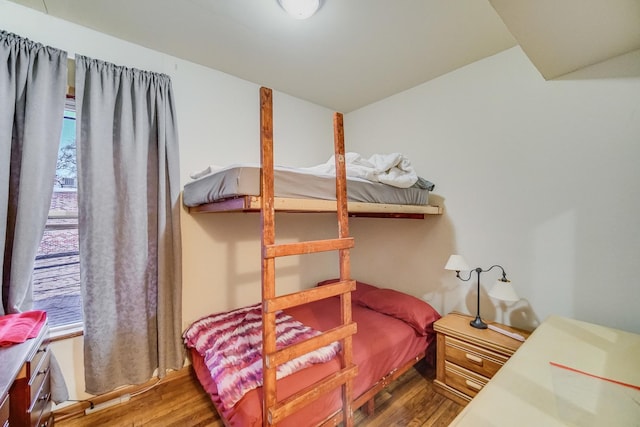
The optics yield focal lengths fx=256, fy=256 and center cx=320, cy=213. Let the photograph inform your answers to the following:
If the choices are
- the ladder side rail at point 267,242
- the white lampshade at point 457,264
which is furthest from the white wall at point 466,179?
the ladder side rail at point 267,242

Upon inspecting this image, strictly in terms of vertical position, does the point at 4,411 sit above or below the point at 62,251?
below

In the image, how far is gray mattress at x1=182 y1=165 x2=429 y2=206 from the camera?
4.32ft

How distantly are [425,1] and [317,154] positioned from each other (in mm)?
1955

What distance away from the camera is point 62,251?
190 centimetres

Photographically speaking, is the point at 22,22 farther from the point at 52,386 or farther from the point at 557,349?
the point at 557,349

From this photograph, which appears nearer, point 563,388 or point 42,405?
point 563,388

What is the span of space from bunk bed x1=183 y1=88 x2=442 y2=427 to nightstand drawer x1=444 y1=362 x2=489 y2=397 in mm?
252

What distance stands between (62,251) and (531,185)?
3600 mm

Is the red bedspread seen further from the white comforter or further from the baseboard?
the white comforter

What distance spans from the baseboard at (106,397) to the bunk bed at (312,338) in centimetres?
39

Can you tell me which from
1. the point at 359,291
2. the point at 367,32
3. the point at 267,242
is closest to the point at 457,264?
the point at 359,291

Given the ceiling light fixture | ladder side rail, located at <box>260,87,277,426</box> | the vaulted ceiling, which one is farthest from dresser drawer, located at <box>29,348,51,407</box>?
the ceiling light fixture

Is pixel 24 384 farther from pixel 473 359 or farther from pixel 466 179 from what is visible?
pixel 466 179

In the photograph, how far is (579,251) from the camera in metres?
1.78
